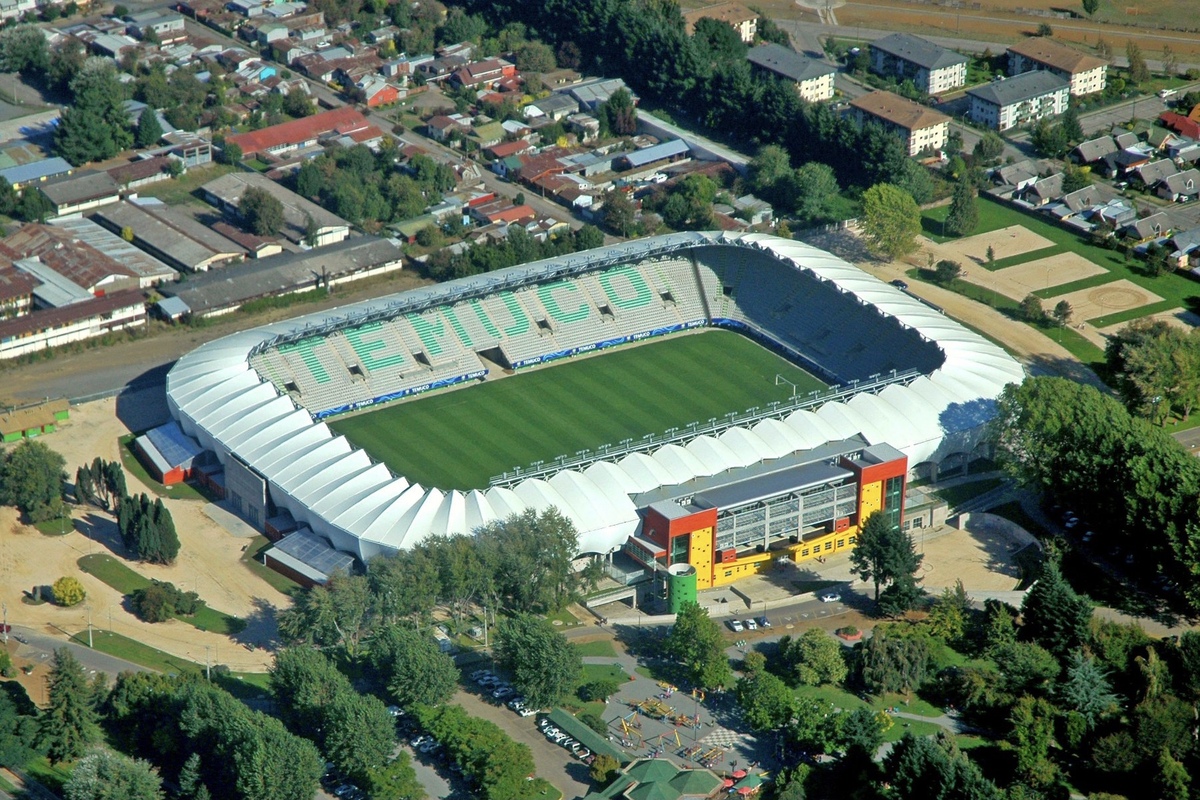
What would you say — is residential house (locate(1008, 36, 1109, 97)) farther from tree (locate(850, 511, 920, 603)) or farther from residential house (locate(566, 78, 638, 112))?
tree (locate(850, 511, 920, 603))

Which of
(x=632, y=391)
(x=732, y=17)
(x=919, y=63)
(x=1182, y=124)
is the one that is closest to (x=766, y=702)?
(x=632, y=391)

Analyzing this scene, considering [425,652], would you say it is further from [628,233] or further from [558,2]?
[558,2]

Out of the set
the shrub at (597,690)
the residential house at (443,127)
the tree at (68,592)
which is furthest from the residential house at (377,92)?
the shrub at (597,690)

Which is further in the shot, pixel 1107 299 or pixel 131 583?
pixel 1107 299

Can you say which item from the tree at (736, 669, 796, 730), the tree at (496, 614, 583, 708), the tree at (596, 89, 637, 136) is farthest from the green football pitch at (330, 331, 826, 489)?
the tree at (596, 89, 637, 136)

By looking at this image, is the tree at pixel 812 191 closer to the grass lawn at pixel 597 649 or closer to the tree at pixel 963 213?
the tree at pixel 963 213

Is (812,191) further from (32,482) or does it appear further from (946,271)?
(32,482)

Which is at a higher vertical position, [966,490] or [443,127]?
[443,127]
